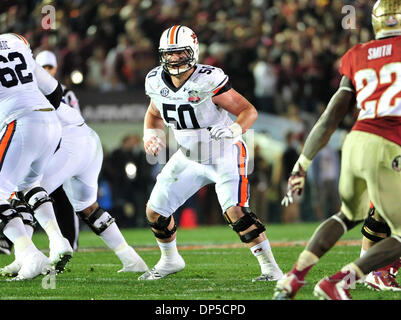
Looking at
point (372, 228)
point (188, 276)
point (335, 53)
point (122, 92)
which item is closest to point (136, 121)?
point (122, 92)

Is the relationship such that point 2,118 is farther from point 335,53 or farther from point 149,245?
point 335,53

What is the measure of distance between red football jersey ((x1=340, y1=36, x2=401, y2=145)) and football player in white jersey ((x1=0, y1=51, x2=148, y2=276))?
2.78 metres

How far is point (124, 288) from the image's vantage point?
597 centimetres

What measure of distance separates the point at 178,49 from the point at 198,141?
28.1 inches

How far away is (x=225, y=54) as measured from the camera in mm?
14914

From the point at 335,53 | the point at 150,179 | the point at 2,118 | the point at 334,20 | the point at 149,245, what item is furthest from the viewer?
the point at 334,20

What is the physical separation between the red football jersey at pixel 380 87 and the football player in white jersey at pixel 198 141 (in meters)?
1.47

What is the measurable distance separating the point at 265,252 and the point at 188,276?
0.78 meters

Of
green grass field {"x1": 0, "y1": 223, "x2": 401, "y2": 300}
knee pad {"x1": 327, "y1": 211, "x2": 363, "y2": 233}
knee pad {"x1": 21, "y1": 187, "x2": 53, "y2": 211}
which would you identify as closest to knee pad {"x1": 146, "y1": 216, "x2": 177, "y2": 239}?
green grass field {"x1": 0, "y1": 223, "x2": 401, "y2": 300}

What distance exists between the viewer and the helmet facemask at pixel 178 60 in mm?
6332

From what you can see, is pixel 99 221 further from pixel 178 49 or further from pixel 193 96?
pixel 178 49

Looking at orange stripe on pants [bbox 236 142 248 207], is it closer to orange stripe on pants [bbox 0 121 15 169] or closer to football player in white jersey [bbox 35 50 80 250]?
orange stripe on pants [bbox 0 121 15 169]

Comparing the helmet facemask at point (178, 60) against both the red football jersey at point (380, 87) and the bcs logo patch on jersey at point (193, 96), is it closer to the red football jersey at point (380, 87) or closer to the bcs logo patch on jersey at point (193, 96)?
the bcs logo patch on jersey at point (193, 96)

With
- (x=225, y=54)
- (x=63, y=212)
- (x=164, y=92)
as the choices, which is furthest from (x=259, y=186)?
(x=164, y=92)
